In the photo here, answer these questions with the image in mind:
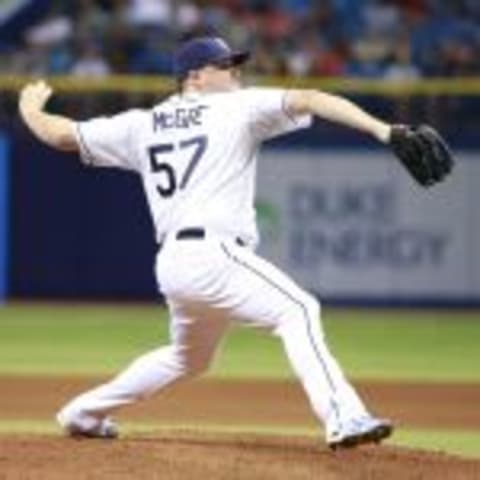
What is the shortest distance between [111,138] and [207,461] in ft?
4.80

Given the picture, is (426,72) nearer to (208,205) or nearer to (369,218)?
(369,218)

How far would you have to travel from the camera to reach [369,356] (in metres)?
14.3

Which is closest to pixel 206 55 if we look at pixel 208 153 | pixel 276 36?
pixel 208 153

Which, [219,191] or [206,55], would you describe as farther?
[206,55]

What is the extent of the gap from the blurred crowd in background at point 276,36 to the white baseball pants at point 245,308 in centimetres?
1037

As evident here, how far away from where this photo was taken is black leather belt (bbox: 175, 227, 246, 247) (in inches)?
311

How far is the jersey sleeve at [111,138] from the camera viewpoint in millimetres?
8148

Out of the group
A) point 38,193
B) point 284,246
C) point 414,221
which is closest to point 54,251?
point 38,193

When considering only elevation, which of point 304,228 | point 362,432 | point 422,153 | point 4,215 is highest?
point 422,153

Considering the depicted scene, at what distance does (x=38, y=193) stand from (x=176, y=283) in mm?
10401

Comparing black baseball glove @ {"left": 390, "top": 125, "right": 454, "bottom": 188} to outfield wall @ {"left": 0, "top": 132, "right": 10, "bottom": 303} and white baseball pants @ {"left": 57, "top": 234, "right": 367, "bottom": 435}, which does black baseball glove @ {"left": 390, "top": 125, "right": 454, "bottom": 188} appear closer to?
white baseball pants @ {"left": 57, "top": 234, "right": 367, "bottom": 435}

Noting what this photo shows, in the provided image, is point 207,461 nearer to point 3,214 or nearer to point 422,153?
point 422,153

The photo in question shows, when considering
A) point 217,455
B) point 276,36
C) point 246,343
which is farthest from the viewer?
point 276,36

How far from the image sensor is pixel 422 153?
24.8 ft
